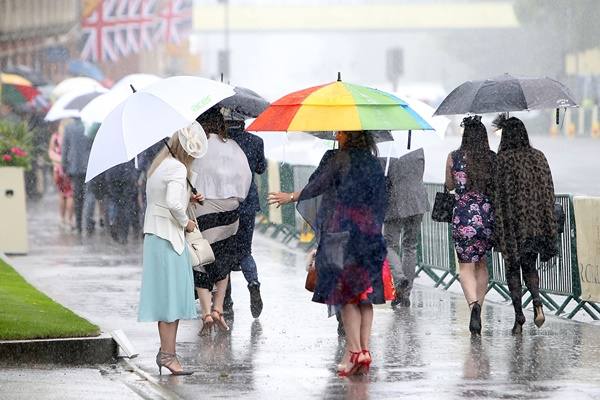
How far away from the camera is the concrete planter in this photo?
1944 cm

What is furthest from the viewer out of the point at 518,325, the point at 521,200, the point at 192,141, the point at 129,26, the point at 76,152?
the point at 129,26

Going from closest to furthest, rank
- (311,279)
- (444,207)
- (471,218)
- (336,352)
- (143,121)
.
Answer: (143,121) < (311,279) < (336,352) < (471,218) < (444,207)

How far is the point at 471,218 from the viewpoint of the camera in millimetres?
12242

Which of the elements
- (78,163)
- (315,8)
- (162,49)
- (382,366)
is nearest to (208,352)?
(382,366)

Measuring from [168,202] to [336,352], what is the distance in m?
1.93

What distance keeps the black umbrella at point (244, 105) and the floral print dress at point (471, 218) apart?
1959 millimetres

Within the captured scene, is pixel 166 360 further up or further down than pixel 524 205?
further down

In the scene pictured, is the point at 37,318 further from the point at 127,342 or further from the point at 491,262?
the point at 491,262

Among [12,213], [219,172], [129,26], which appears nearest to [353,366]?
[219,172]

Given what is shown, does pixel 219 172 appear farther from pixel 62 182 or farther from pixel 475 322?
pixel 62 182

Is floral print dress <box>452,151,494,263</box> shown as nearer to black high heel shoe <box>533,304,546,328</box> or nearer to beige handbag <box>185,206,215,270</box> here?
black high heel shoe <box>533,304,546,328</box>

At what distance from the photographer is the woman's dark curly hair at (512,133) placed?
12133 millimetres

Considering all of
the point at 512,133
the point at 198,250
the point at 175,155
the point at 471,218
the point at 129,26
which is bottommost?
the point at 198,250

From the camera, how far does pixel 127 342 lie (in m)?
11.2
